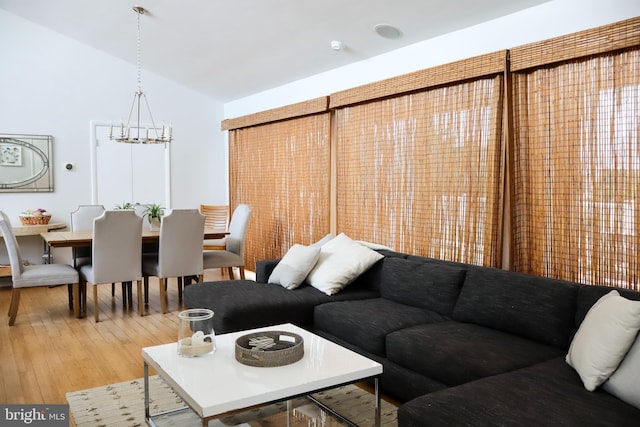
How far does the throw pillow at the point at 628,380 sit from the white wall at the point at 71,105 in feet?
20.3

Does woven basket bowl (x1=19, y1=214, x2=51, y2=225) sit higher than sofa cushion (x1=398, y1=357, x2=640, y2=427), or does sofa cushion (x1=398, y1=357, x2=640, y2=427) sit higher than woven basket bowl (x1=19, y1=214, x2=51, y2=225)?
woven basket bowl (x1=19, y1=214, x2=51, y2=225)

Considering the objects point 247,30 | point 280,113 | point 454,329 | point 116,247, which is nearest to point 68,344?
point 116,247

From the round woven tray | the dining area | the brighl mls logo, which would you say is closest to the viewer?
the round woven tray

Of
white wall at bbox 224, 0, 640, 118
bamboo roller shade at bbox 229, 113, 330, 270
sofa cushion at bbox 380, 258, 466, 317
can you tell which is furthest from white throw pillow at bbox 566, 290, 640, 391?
bamboo roller shade at bbox 229, 113, 330, 270

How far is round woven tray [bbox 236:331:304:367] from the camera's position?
87.9 inches

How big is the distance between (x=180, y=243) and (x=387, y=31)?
2640 millimetres

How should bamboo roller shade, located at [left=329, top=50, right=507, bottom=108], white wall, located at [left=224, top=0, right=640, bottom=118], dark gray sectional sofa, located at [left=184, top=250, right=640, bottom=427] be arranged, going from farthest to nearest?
bamboo roller shade, located at [left=329, top=50, right=507, bottom=108] < white wall, located at [left=224, top=0, right=640, bottom=118] < dark gray sectional sofa, located at [left=184, top=250, right=640, bottom=427]

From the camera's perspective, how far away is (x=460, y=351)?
8.10ft

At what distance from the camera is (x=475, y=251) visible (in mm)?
3715

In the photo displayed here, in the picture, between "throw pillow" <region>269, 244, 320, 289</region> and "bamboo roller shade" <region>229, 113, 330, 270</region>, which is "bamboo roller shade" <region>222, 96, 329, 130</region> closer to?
"bamboo roller shade" <region>229, 113, 330, 270</region>

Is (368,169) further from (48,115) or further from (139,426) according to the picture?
(48,115)

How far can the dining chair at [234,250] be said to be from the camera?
5336 mm

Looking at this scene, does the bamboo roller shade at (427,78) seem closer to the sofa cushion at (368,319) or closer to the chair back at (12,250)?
the sofa cushion at (368,319)

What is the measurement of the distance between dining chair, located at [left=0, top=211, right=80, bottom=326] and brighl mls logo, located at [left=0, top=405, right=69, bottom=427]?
1901 millimetres
